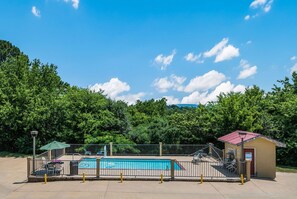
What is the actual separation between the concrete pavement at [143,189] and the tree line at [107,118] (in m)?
8.32

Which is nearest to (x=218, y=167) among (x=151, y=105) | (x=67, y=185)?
(x=67, y=185)

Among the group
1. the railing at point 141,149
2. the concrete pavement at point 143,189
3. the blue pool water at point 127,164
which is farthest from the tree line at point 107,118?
the concrete pavement at point 143,189

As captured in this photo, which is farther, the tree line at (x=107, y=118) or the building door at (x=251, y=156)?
the tree line at (x=107, y=118)

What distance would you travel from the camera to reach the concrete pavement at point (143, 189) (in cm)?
1273

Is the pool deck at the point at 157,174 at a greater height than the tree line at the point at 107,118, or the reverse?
the tree line at the point at 107,118

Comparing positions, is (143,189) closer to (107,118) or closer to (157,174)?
(157,174)

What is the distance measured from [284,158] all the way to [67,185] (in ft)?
57.4

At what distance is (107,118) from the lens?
85.8ft

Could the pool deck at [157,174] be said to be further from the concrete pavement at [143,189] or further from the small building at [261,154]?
the small building at [261,154]

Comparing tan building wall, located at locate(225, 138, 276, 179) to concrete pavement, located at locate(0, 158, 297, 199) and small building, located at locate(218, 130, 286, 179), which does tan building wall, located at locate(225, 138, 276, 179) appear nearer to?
small building, located at locate(218, 130, 286, 179)

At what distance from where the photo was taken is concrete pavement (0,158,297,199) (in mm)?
12729

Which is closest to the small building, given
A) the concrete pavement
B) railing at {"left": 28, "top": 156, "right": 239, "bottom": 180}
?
the concrete pavement

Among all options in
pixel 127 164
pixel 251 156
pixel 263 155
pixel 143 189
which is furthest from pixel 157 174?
pixel 263 155

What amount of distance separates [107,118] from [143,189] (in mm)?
13158
